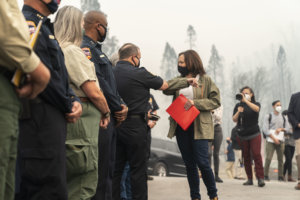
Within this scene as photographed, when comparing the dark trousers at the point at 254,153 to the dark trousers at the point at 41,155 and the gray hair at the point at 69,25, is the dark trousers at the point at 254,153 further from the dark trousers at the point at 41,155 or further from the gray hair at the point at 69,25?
the dark trousers at the point at 41,155

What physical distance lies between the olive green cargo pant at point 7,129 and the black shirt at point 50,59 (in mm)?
512

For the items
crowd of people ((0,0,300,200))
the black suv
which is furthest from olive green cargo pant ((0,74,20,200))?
the black suv

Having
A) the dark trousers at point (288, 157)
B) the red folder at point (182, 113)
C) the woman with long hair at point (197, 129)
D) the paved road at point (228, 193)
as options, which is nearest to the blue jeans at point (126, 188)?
the paved road at point (228, 193)

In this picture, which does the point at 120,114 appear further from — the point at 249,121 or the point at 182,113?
the point at 249,121

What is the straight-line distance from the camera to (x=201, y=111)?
5.46 meters

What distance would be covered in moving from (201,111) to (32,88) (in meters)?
3.71

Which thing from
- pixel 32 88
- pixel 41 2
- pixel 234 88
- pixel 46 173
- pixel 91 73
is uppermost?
pixel 234 88

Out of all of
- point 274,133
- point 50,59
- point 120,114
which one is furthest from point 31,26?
point 274,133

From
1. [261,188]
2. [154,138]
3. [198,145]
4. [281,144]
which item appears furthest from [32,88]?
[154,138]

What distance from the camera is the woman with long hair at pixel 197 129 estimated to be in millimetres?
5266

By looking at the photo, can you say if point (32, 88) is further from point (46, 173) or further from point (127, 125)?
point (127, 125)

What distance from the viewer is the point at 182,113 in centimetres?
533

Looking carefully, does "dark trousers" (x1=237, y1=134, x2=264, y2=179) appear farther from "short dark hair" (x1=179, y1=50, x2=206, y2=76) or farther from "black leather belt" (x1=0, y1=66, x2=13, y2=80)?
Result: "black leather belt" (x1=0, y1=66, x2=13, y2=80)

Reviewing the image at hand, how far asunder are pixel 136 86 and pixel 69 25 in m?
1.51
